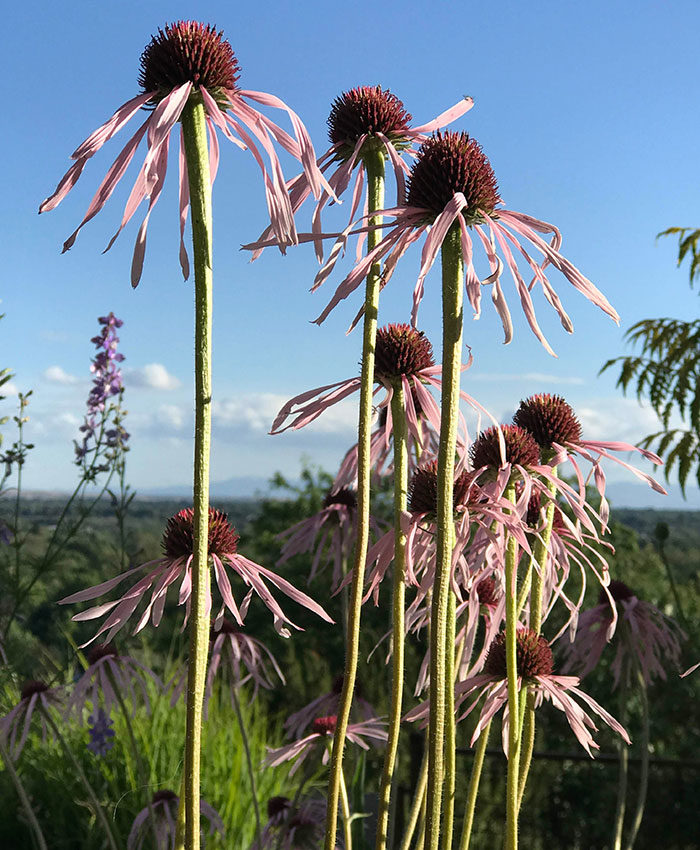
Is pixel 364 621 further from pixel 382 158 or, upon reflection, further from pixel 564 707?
pixel 382 158

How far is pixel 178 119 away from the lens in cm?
92

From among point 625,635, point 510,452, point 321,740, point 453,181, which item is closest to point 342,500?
point 321,740

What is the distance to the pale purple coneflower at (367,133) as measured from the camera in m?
1.19

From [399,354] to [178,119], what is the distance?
595mm

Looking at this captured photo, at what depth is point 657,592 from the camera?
4.81 metres

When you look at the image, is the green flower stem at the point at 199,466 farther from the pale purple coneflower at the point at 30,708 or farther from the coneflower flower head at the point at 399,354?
the pale purple coneflower at the point at 30,708

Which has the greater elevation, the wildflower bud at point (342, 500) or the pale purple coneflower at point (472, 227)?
the pale purple coneflower at point (472, 227)

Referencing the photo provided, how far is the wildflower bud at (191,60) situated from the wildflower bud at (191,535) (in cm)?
61

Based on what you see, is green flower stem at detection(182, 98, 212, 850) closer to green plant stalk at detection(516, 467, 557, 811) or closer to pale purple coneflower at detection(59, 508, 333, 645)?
pale purple coneflower at detection(59, 508, 333, 645)


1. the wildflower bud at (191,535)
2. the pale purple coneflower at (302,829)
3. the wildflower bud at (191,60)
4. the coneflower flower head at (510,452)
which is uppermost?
the wildflower bud at (191,60)

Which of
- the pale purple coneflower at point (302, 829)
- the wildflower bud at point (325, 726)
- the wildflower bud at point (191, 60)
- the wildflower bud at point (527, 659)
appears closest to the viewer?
the wildflower bud at point (191, 60)

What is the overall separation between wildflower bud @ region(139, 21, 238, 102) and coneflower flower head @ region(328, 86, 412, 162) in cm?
25

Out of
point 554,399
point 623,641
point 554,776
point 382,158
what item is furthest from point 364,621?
point 382,158

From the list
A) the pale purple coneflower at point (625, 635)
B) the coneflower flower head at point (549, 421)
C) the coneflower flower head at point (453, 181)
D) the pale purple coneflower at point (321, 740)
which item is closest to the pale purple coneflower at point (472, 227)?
the coneflower flower head at point (453, 181)
